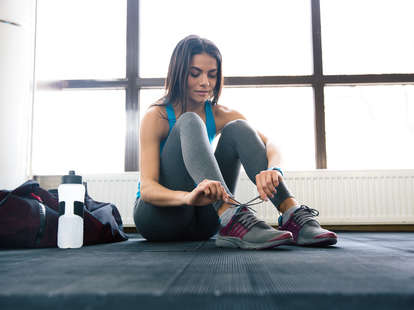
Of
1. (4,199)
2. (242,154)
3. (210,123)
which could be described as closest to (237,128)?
(242,154)

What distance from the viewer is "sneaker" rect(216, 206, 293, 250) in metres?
0.88

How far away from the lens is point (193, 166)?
94cm

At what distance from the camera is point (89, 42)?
8.59ft

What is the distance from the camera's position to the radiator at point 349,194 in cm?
223

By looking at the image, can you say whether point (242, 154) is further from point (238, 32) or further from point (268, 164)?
point (238, 32)

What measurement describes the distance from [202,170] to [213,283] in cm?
45

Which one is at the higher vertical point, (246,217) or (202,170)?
(202,170)

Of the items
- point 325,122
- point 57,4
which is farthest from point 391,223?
point 57,4

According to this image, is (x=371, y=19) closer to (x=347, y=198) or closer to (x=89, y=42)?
(x=347, y=198)

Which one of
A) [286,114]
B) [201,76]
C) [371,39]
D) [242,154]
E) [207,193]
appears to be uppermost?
[371,39]

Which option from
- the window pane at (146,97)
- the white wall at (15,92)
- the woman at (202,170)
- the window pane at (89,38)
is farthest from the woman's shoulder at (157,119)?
the window pane at (89,38)

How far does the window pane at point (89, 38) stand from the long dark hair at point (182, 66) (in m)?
1.48

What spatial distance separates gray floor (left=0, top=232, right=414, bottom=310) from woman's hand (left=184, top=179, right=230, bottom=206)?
15 centimetres

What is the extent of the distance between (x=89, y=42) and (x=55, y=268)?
231cm
